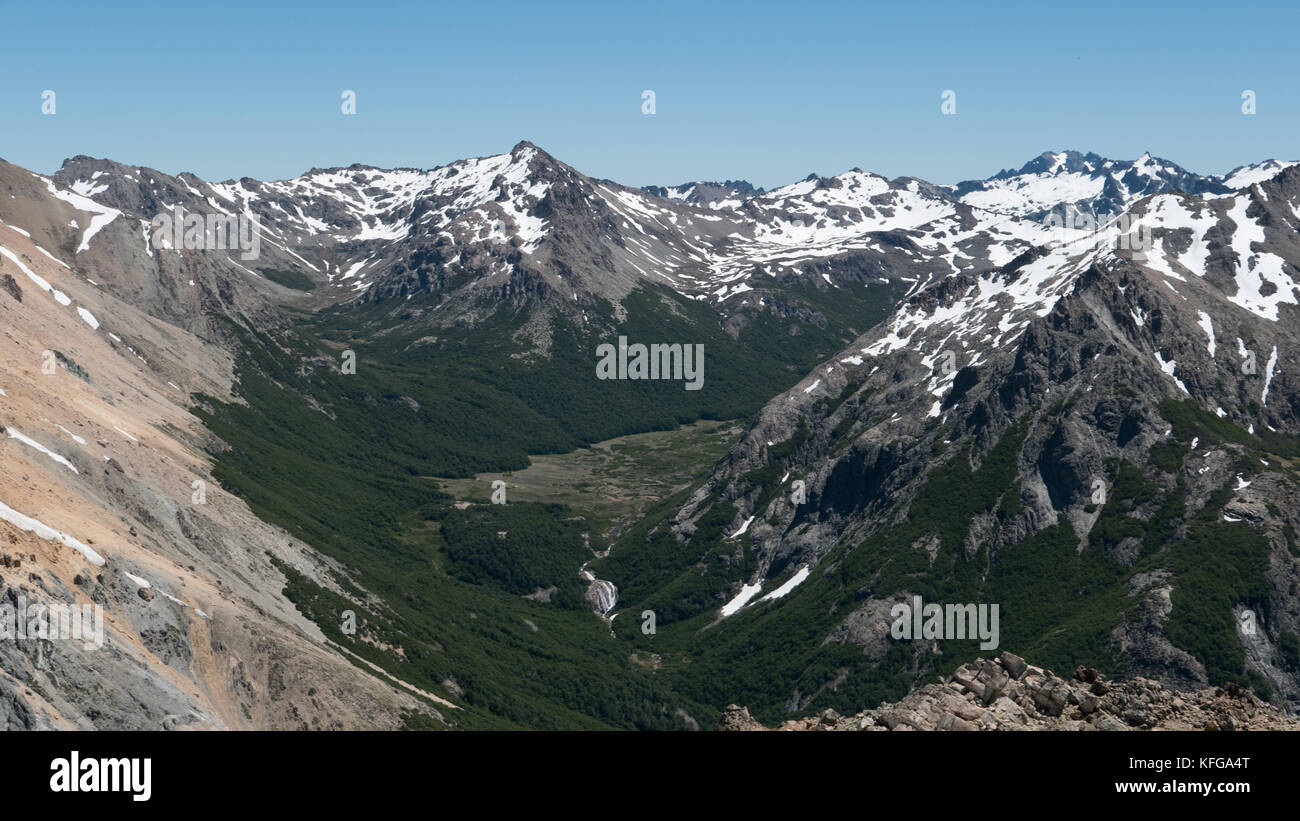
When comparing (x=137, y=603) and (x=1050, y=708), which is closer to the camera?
(x=1050, y=708)

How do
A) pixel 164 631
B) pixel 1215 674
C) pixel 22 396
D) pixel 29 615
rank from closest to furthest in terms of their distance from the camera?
pixel 29 615 < pixel 164 631 < pixel 22 396 < pixel 1215 674

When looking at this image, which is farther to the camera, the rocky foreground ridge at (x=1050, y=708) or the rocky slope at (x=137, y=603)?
the rocky slope at (x=137, y=603)

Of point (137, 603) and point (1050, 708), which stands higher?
point (1050, 708)

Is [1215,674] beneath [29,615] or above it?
beneath

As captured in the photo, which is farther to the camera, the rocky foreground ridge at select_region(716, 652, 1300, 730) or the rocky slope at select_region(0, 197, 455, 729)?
the rocky slope at select_region(0, 197, 455, 729)
